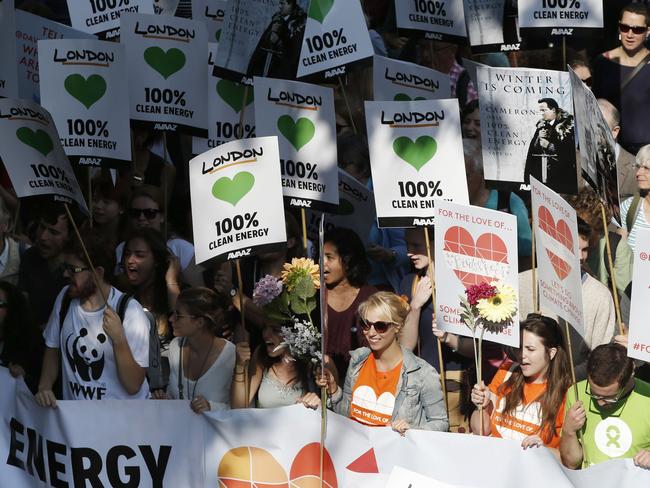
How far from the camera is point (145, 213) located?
10773 millimetres

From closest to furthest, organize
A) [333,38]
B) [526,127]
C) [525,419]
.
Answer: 1. [525,419]
2. [526,127]
3. [333,38]

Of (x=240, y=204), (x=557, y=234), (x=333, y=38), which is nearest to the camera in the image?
(x=557, y=234)

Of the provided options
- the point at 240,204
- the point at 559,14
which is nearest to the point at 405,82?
the point at 559,14

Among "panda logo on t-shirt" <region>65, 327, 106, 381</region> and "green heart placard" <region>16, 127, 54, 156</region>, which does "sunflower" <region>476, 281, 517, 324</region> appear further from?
"green heart placard" <region>16, 127, 54, 156</region>

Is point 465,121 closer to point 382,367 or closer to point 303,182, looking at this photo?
point 303,182

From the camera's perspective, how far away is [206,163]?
9.48 m

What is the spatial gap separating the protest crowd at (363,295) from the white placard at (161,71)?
0.35ft

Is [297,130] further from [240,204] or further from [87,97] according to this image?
[87,97]

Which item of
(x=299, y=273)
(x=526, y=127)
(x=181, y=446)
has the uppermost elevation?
(x=526, y=127)

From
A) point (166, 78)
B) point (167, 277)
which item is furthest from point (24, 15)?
point (167, 277)

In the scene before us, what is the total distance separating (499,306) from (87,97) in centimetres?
311

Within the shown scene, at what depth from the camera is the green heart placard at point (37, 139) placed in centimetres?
975

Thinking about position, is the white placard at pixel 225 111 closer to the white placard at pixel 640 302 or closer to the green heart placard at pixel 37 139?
the green heart placard at pixel 37 139

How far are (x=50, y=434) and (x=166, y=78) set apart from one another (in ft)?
9.32
